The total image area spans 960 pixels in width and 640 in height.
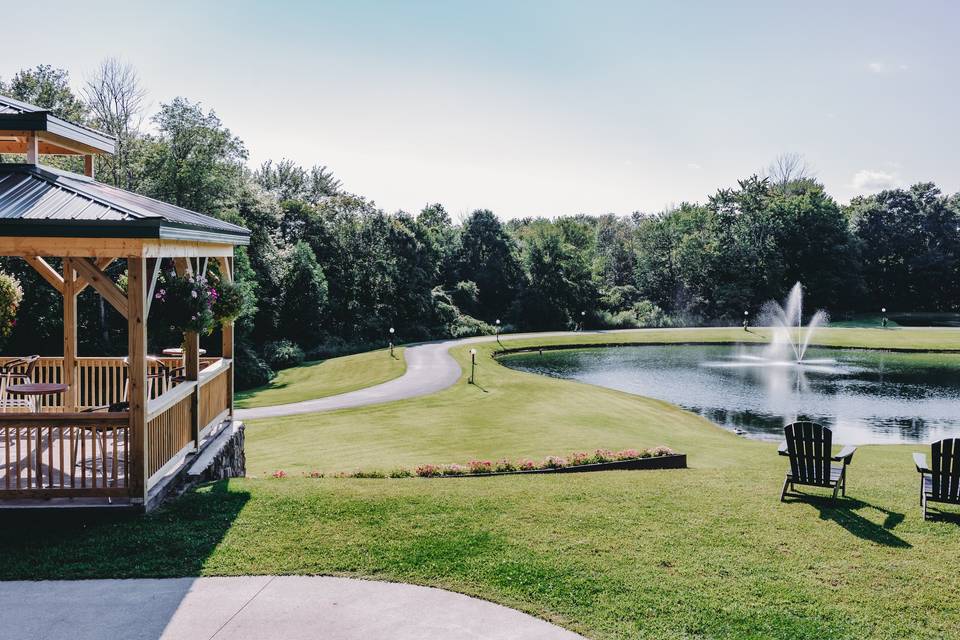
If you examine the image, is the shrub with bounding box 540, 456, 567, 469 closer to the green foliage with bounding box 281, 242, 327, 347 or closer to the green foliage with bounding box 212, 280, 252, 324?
the green foliage with bounding box 212, 280, 252, 324

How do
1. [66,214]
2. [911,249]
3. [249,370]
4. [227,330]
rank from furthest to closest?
[911,249] → [249,370] → [227,330] → [66,214]

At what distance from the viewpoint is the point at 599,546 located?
22.2 ft

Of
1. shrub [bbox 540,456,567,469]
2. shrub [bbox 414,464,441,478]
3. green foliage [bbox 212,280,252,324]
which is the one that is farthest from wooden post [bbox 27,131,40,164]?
shrub [bbox 540,456,567,469]

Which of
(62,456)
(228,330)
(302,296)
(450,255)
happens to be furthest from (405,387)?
(450,255)

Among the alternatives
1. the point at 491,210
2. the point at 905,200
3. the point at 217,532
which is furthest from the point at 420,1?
the point at 905,200

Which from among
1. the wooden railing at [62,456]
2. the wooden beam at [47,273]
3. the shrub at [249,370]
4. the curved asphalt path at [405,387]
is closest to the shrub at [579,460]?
the wooden railing at [62,456]

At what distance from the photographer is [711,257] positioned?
2277 inches

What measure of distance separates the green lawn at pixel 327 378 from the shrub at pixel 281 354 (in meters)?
0.54

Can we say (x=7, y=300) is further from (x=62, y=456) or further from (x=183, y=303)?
(x=62, y=456)

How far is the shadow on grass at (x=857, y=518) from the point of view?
7.21 meters

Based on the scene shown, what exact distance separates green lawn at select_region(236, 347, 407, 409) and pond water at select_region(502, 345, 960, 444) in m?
6.97

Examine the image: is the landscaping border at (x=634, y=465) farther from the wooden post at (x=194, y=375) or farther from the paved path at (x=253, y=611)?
the paved path at (x=253, y=611)

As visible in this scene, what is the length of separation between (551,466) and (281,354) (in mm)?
25707

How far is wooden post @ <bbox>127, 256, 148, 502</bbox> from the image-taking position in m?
7.14
